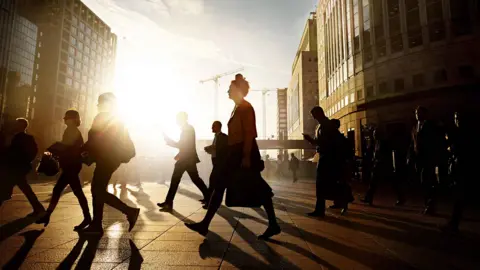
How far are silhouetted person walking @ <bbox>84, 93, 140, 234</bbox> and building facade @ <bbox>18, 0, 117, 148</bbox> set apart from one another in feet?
292

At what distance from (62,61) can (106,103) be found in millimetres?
102381

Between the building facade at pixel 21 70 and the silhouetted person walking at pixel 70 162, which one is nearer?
the silhouetted person walking at pixel 70 162

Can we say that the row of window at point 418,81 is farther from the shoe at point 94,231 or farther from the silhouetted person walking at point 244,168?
the shoe at point 94,231

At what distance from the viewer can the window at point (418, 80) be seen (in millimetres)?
24000

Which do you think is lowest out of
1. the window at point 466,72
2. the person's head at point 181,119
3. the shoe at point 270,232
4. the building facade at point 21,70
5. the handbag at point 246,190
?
the shoe at point 270,232

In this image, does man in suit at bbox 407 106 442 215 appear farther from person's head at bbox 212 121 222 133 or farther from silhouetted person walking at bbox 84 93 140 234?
silhouetted person walking at bbox 84 93 140 234

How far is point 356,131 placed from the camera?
29078mm

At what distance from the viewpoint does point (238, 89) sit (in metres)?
3.68

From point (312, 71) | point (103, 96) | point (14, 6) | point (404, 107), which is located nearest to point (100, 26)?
point (14, 6)

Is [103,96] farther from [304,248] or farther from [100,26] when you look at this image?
[100,26]

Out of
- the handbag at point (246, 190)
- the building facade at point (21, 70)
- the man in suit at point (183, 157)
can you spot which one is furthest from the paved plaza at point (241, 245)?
the building facade at point (21, 70)

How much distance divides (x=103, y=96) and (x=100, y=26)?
412 feet

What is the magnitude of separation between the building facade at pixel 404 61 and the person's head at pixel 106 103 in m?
24.6

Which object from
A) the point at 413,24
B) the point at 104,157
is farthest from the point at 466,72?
the point at 104,157
